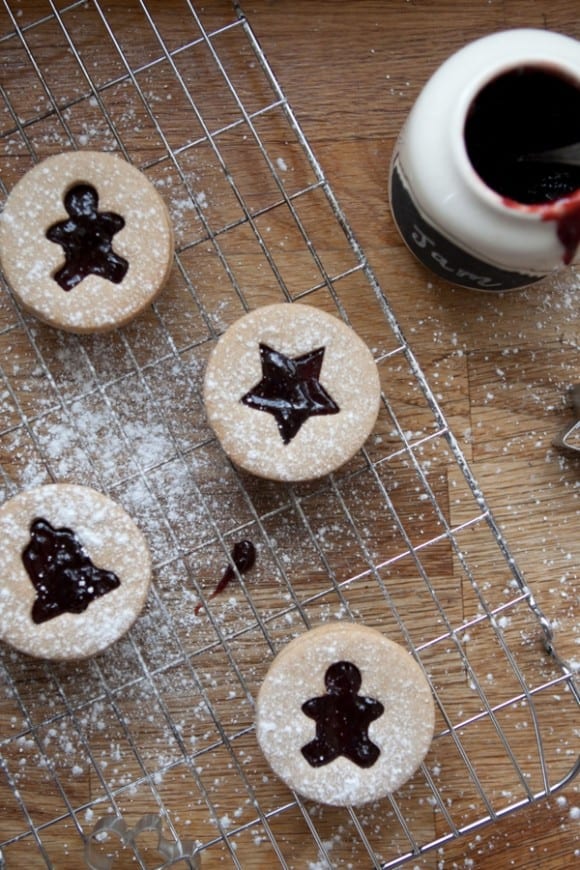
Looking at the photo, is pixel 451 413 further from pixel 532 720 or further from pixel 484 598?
pixel 532 720

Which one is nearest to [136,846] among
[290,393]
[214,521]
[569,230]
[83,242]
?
[214,521]

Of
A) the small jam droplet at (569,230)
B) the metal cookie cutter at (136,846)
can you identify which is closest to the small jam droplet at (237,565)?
the metal cookie cutter at (136,846)

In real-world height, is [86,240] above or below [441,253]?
above

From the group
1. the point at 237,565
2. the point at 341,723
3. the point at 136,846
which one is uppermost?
the point at 237,565

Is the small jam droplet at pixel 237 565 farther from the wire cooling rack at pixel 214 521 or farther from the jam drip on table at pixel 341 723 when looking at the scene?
the jam drip on table at pixel 341 723

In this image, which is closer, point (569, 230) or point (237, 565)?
point (569, 230)

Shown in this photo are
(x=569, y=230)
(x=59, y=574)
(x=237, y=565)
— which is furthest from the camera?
(x=237, y=565)

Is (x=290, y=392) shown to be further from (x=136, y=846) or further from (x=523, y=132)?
(x=136, y=846)

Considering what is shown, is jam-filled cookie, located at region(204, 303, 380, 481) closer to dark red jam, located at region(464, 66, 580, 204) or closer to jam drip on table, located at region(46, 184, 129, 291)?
jam drip on table, located at region(46, 184, 129, 291)

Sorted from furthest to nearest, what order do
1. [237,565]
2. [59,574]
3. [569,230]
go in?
1. [237,565]
2. [59,574]
3. [569,230]

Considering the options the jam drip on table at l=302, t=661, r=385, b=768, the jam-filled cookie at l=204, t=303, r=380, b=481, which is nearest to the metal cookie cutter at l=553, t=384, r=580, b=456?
the jam-filled cookie at l=204, t=303, r=380, b=481
